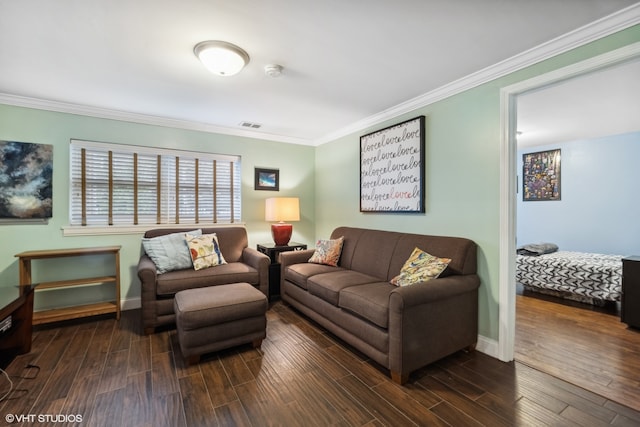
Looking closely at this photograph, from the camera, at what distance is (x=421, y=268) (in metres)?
2.38

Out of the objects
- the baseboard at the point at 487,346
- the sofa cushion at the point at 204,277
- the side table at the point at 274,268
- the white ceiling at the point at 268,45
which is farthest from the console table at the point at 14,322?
the baseboard at the point at 487,346

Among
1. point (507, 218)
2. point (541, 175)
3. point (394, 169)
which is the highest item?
point (541, 175)

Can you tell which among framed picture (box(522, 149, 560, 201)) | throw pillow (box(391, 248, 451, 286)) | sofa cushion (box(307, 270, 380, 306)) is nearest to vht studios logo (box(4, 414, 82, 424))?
sofa cushion (box(307, 270, 380, 306))

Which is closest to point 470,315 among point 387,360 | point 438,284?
point 438,284

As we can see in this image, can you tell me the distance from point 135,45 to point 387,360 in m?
2.84

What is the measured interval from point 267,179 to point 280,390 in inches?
121

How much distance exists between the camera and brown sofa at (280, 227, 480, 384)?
6.43ft

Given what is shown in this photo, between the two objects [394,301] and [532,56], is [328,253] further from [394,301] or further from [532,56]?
[532,56]

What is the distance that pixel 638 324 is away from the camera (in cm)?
284

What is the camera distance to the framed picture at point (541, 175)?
5.01 metres

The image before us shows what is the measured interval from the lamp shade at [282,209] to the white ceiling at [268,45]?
138 cm

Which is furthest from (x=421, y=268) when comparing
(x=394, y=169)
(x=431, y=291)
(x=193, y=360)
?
(x=193, y=360)

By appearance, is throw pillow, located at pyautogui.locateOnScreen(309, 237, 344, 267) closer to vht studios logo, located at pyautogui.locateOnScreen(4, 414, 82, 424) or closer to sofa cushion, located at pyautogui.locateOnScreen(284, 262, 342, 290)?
sofa cushion, located at pyautogui.locateOnScreen(284, 262, 342, 290)

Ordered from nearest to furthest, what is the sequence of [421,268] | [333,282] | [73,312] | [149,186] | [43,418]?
1. [43,418]
2. [421,268]
3. [333,282]
4. [73,312]
5. [149,186]
